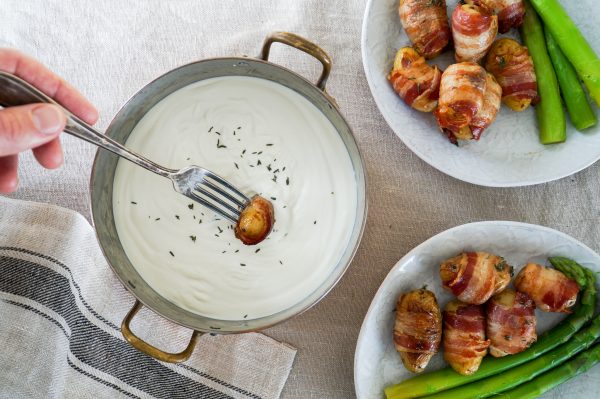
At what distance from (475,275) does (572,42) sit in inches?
24.5

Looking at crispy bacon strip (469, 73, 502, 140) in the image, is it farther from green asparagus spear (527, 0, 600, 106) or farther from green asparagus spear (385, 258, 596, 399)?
green asparagus spear (385, 258, 596, 399)

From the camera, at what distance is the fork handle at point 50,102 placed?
1.02 m

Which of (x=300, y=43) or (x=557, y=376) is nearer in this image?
(x=300, y=43)

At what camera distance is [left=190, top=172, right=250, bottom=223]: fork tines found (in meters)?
1.25

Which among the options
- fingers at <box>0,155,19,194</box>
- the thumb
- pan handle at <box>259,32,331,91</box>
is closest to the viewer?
the thumb

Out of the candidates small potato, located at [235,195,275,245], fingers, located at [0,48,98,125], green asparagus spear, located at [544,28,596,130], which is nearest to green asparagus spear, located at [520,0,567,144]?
green asparagus spear, located at [544,28,596,130]

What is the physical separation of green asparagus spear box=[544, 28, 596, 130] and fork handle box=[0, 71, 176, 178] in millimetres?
1003

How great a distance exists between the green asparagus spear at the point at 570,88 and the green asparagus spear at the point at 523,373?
19.3 inches

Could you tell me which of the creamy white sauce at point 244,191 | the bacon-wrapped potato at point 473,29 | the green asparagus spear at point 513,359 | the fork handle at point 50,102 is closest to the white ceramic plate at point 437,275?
the green asparagus spear at point 513,359

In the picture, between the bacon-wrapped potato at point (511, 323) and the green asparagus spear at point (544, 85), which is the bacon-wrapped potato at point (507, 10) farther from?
the bacon-wrapped potato at point (511, 323)

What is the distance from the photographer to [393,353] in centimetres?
141

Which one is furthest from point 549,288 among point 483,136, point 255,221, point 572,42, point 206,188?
point 206,188

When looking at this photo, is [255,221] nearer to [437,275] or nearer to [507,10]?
[437,275]

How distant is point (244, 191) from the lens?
1302 mm
